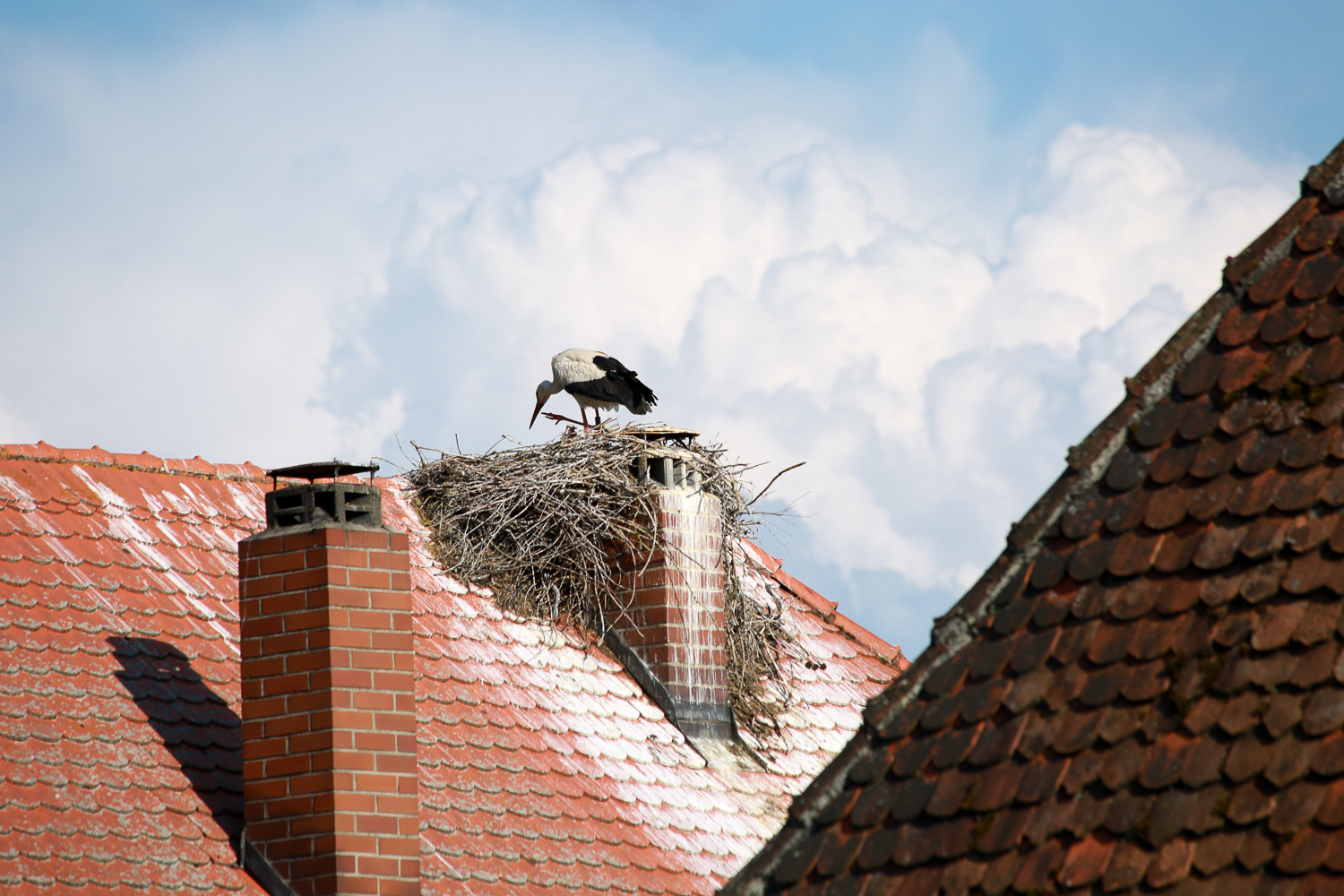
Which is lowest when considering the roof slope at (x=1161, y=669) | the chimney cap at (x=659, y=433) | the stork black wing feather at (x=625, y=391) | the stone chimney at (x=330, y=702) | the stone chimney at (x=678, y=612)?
the roof slope at (x=1161, y=669)

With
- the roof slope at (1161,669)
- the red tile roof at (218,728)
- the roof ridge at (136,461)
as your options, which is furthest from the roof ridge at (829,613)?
the roof slope at (1161,669)

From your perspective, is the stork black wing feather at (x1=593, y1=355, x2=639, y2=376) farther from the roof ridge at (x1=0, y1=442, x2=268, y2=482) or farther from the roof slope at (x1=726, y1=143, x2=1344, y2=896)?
the roof slope at (x1=726, y1=143, x2=1344, y2=896)

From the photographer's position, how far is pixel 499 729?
9.23 meters

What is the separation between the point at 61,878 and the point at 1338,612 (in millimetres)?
5072

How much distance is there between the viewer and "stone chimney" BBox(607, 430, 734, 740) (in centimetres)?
1071

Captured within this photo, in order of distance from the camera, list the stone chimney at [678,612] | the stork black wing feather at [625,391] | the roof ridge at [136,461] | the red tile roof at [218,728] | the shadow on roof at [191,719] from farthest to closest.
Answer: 1. the stork black wing feather at [625,391]
2. the stone chimney at [678,612]
3. the roof ridge at [136,461]
4. the shadow on roof at [191,719]
5. the red tile roof at [218,728]

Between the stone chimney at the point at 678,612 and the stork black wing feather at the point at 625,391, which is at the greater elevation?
the stork black wing feather at the point at 625,391

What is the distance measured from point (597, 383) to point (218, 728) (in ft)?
19.9

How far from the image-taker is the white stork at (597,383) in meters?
13.2

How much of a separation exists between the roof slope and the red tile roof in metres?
3.28

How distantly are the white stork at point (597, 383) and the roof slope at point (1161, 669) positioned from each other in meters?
8.09

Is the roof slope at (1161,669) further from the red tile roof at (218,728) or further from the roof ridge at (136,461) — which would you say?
the roof ridge at (136,461)

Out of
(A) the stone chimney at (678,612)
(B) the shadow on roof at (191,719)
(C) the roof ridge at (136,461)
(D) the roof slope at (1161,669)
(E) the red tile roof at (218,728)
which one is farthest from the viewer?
(A) the stone chimney at (678,612)

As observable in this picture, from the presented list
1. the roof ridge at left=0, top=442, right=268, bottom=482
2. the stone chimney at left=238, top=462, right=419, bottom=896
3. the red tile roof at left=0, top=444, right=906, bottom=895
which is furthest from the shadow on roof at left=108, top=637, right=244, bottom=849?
the roof ridge at left=0, top=442, right=268, bottom=482
